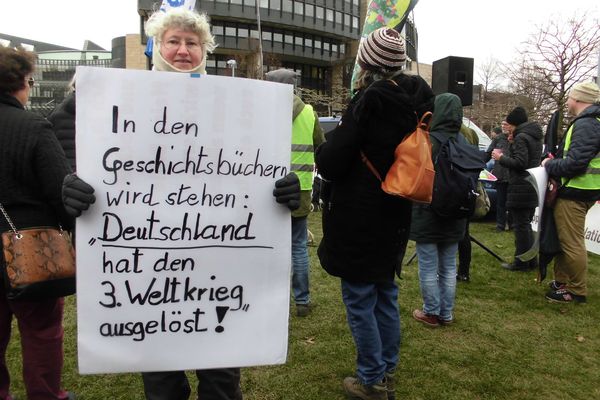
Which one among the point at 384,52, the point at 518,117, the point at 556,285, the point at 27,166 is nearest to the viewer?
the point at 27,166

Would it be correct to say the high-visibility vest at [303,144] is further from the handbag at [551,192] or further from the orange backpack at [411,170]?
the handbag at [551,192]

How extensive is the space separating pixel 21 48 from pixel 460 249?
403 cm

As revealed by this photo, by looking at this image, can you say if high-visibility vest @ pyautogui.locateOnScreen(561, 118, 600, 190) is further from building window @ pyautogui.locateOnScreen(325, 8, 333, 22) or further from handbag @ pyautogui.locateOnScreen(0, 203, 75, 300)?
building window @ pyautogui.locateOnScreen(325, 8, 333, 22)

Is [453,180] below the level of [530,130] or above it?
below

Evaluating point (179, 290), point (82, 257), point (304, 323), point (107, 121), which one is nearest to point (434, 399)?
point (304, 323)

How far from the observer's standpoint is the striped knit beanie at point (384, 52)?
2.26 metres

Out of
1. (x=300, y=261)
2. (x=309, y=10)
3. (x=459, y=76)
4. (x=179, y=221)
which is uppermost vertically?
(x=309, y=10)

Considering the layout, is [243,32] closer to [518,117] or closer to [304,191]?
[518,117]

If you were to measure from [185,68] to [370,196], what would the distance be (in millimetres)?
1047

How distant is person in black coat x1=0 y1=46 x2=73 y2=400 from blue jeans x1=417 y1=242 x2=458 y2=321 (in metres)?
2.42

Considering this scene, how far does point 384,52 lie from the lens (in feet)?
7.39

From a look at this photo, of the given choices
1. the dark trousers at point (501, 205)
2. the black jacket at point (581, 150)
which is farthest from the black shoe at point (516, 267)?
the dark trousers at point (501, 205)

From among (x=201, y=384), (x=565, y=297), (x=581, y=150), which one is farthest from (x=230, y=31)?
(x=201, y=384)

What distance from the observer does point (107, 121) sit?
158 cm
